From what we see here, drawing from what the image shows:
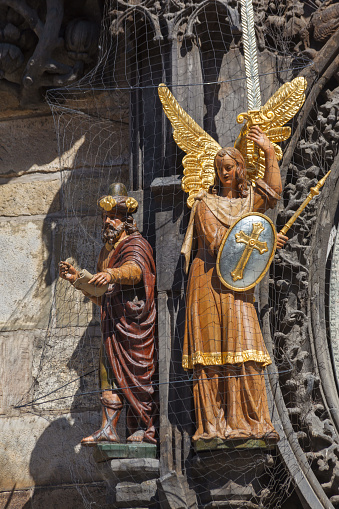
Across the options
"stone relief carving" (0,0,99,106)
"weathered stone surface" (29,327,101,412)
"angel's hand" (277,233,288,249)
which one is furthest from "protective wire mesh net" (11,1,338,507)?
"angel's hand" (277,233,288,249)

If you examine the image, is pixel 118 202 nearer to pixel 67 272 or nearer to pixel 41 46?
pixel 67 272

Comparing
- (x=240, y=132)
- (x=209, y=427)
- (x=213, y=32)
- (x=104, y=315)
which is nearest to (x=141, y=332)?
(x=104, y=315)

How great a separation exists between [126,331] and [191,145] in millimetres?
943

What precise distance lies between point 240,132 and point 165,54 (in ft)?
2.04

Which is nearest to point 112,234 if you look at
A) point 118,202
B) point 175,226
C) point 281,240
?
point 118,202

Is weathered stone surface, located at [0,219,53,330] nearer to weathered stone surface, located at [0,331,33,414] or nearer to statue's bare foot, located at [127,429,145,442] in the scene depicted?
weathered stone surface, located at [0,331,33,414]

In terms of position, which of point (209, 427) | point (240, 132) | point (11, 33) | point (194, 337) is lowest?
point (209, 427)

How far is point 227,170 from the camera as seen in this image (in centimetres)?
571

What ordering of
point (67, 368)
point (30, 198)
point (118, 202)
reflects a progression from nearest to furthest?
point (118, 202) < point (67, 368) < point (30, 198)

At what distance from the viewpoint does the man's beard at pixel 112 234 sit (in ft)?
19.5

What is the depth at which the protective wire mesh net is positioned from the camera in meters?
5.52

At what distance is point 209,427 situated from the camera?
545 centimetres

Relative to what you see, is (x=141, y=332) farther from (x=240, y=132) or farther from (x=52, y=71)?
(x=52, y=71)

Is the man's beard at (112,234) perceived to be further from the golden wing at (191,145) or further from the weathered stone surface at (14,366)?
the weathered stone surface at (14,366)
